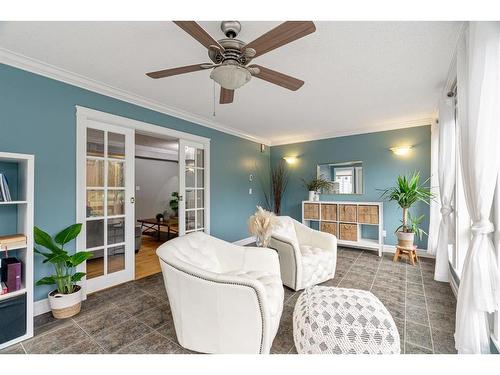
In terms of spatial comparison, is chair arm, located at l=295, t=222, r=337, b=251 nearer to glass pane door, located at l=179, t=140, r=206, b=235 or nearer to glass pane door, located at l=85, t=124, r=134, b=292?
glass pane door, located at l=179, t=140, r=206, b=235

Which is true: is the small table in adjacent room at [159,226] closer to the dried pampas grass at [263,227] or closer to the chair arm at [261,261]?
the dried pampas grass at [263,227]

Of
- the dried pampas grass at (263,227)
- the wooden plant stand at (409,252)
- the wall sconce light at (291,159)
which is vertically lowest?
the wooden plant stand at (409,252)

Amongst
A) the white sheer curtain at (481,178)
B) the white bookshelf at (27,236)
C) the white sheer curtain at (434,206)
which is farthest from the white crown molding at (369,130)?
the white bookshelf at (27,236)

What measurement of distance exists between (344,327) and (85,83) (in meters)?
3.25

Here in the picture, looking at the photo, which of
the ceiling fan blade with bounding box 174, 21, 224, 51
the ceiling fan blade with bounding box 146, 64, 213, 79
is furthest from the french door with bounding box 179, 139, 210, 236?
the ceiling fan blade with bounding box 174, 21, 224, 51

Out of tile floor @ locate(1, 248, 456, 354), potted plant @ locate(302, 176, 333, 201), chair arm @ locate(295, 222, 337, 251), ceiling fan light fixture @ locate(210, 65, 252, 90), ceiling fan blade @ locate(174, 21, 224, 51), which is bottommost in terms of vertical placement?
tile floor @ locate(1, 248, 456, 354)

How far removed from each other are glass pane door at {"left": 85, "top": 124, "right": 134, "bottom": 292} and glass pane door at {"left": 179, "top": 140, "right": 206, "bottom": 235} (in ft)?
2.63

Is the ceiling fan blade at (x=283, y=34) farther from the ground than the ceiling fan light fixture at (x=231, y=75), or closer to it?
farther from the ground

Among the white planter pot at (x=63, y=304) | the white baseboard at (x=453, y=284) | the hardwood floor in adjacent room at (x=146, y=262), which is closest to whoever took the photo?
the white planter pot at (x=63, y=304)

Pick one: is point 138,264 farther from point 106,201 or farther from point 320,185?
point 320,185

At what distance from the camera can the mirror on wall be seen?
4297 mm

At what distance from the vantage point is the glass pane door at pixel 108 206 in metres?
2.49

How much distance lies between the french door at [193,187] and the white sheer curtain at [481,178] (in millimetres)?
3210

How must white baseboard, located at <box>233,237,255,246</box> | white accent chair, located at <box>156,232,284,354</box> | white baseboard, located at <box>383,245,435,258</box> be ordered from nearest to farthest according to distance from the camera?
white accent chair, located at <box>156,232,284,354</box>, white baseboard, located at <box>383,245,435,258</box>, white baseboard, located at <box>233,237,255,246</box>
